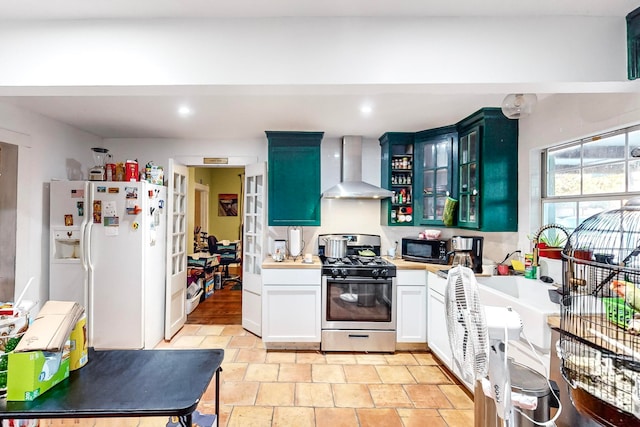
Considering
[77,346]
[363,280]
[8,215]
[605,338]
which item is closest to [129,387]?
[77,346]

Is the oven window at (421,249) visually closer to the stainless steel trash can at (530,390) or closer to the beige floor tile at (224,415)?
the stainless steel trash can at (530,390)

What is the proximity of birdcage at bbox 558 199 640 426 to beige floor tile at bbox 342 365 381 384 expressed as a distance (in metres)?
1.81

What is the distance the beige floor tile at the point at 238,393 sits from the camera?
2493mm

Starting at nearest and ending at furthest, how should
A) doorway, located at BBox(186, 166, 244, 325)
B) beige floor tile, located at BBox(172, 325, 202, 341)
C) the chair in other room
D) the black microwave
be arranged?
the black microwave → beige floor tile, located at BBox(172, 325, 202, 341) → the chair in other room → doorway, located at BBox(186, 166, 244, 325)

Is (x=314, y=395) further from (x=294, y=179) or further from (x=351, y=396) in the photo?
(x=294, y=179)

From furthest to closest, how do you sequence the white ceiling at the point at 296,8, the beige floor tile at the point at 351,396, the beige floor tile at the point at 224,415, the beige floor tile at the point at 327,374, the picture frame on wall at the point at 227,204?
1. the picture frame on wall at the point at 227,204
2. the beige floor tile at the point at 327,374
3. the beige floor tile at the point at 351,396
4. the beige floor tile at the point at 224,415
5. the white ceiling at the point at 296,8

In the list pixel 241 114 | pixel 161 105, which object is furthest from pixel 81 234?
pixel 241 114

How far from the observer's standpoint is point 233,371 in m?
2.96

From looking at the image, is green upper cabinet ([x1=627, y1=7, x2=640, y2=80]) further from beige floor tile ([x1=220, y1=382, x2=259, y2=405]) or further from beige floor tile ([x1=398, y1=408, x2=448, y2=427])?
beige floor tile ([x1=220, y1=382, x2=259, y2=405])

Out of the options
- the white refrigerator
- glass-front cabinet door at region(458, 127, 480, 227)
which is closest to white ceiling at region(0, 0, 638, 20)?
glass-front cabinet door at region(458, 127, 480, 227)

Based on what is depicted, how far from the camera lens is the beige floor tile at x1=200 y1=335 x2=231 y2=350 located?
11.5ft

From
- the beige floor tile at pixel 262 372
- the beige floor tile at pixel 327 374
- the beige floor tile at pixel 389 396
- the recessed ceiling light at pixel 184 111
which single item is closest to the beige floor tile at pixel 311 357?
the beige floor tile at pixel 327 374

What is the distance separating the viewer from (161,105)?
9.34 feet

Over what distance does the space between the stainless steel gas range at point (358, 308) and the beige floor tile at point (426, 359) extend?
25cm
